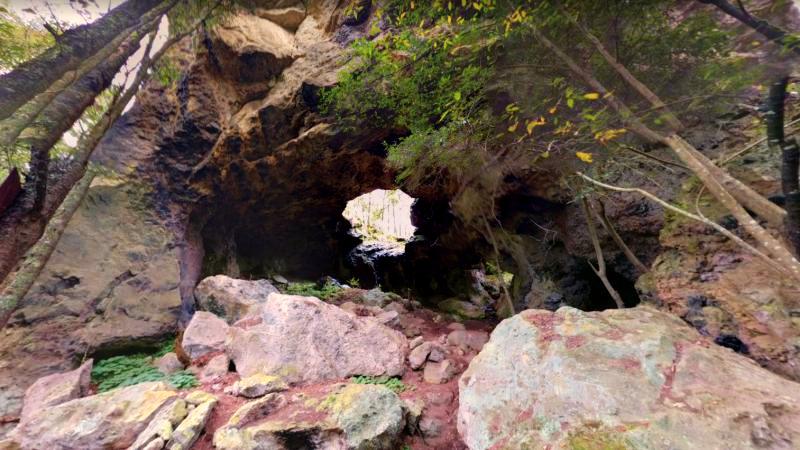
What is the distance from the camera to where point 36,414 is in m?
3.47

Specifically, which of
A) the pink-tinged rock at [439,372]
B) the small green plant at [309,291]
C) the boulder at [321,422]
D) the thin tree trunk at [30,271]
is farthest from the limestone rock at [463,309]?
the thin tree trunk at [30,271]

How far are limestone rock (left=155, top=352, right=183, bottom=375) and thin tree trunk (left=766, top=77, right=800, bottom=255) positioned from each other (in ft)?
23.8

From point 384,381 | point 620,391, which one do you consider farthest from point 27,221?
point 620,391

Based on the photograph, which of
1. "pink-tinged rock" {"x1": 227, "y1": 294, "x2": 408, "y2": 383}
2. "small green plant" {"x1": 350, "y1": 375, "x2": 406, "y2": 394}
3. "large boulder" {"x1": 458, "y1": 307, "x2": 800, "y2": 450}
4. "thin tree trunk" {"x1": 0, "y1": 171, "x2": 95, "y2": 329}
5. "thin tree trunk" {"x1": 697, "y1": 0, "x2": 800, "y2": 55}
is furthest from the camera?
"pink-tinged rock" {"x1": 227, "y1": 294, "x2": 408, "y2": 383}

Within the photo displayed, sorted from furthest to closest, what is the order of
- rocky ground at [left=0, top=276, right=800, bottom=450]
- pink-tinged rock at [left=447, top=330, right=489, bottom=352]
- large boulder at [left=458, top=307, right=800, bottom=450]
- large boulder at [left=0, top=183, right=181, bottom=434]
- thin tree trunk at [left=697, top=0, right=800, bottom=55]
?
pink-tinged rock at [left=447, top=330, right=489, bottom=352]
large boulder at [left=0, top=183, right=181, bottom=434]
rocky ground at [left=0, top=276, right=800, bottom=450]
large boulder at [left=458, top=307, right=800, bottom=450]
thin tree trunk at [left=697, top=0, right=800, bottom=55]

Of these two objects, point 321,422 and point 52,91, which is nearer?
point 52,91

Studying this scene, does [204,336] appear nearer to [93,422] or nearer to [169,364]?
[169,364]

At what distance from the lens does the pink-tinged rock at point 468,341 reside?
605 cm

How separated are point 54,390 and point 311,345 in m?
3.44

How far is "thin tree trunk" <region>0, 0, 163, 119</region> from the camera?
234 cm

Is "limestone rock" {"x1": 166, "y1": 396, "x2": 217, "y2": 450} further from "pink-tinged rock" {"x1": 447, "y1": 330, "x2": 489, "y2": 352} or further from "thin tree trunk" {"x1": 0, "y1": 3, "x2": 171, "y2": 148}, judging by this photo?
"pink-tinged rock" {"x1": 447, "y1": 330, "x2": 489, "y2": 352}

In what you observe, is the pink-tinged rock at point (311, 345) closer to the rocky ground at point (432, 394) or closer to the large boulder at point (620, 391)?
the rocky ground at point (432, 394)

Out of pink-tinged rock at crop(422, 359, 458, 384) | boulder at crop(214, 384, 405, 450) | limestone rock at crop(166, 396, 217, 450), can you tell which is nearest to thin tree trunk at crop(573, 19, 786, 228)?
boulder at crop(214, 384, 405, 450)

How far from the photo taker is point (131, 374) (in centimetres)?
493
